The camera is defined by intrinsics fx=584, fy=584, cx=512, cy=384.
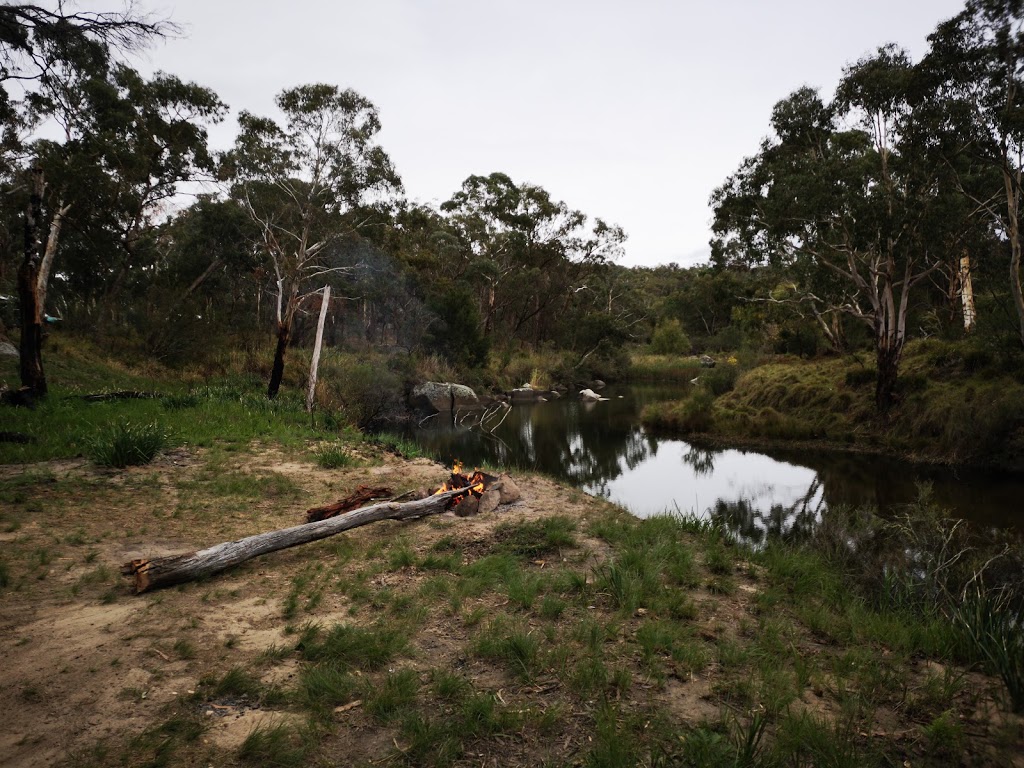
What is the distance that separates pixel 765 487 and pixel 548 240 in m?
31.5

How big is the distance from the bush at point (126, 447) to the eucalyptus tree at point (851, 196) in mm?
15090

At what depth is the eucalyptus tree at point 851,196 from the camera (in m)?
13.5

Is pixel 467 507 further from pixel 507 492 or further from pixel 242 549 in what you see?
pixel 242 549

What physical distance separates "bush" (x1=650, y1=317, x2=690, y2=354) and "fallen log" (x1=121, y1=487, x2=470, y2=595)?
43539 mm

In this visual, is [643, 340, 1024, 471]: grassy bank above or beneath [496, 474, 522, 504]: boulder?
above

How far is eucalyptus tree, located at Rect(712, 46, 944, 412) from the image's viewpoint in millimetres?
13531

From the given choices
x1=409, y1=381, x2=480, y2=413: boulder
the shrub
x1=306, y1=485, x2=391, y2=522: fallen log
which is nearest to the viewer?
x1=306, y1=485, x2=391, y2=522: fallen log

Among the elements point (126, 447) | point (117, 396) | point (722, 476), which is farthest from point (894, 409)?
point (117, 396)

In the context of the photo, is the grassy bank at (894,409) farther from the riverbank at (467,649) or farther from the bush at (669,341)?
the bush at (669,341)

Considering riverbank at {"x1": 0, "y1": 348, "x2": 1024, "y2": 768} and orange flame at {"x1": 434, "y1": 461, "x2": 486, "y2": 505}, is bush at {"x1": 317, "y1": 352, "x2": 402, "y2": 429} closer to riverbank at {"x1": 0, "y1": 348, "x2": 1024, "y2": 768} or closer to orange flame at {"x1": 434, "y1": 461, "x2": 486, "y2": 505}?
orange flame at {"x1": 434, "y1": 461, "x2": 486, "y2": 505}

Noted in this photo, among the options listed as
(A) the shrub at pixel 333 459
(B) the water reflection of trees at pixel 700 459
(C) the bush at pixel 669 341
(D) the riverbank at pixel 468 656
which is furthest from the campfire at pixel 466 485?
(C) the bush at pixel 669 341

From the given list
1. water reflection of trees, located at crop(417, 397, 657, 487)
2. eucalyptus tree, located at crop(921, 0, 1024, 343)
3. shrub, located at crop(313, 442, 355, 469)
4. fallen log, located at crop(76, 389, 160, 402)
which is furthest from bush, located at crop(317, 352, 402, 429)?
eucalyptus tree, located at crop(921, 0, 1024, 343)

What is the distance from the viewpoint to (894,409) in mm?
15484

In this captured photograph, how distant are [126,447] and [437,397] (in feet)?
53.8
